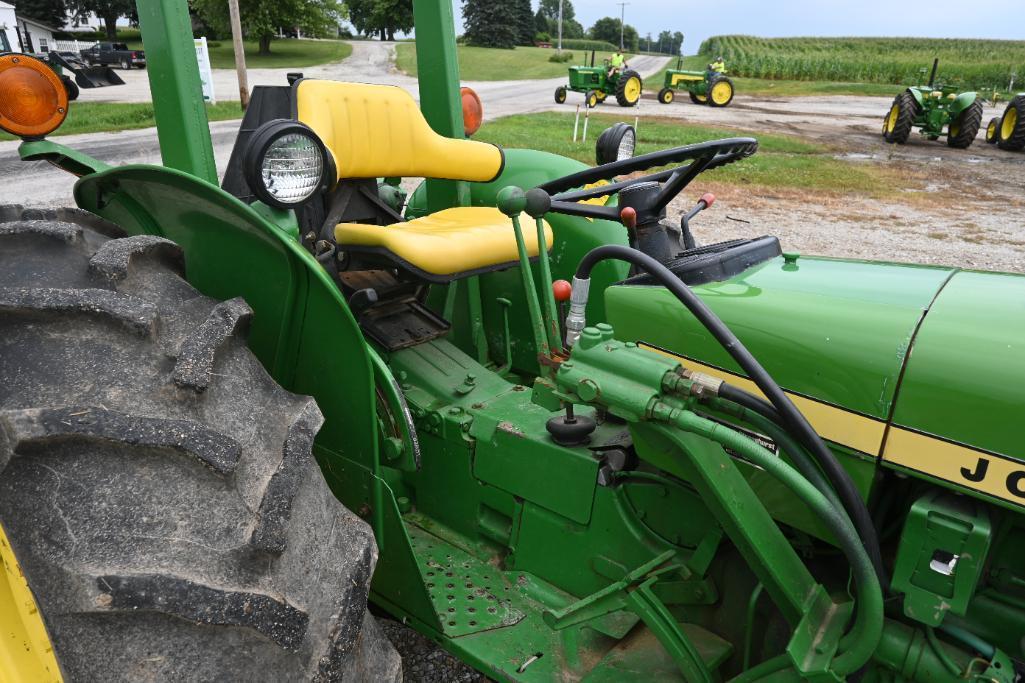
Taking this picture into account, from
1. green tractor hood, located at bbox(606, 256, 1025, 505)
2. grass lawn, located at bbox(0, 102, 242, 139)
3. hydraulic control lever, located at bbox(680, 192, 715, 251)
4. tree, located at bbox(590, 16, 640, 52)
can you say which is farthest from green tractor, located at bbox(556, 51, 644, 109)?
tree, located at bbox(590, 16, 640, 52)

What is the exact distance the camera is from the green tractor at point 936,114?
15383mm

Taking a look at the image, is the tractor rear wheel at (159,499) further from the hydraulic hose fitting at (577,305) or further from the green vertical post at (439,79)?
the green vertical post at (439,79)

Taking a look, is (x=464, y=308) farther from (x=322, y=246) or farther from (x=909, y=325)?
(x=909, y=325)

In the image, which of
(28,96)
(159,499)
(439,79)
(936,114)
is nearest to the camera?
(159,499)

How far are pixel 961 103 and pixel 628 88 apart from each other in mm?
9006

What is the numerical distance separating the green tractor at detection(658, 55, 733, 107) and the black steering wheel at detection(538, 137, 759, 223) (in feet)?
75.5

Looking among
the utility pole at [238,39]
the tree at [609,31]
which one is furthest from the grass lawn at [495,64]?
the tree at [609,31]

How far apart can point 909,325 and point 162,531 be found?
48.5 inches

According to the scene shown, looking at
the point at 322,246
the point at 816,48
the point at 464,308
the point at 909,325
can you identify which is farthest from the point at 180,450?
the point at 816,48

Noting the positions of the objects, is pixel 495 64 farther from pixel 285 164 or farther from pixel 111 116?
pixel 285 164

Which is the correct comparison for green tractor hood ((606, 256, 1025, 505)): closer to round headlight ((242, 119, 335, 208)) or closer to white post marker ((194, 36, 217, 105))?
round headlight ((242, 119, 335, 208))

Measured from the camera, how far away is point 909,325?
1.23 meters

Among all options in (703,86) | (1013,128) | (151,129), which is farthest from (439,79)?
(703,86)

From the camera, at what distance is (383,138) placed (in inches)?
105
